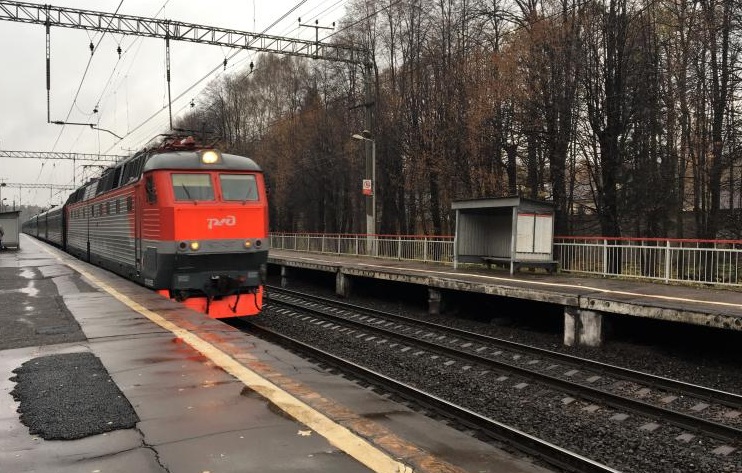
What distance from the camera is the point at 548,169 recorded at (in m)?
22.6

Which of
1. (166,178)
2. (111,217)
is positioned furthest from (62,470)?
(111,217)

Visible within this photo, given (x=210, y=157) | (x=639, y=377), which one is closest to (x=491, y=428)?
(x=639, y=377)

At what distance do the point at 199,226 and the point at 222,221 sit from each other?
1.57 feet

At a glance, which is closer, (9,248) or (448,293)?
(448,293)

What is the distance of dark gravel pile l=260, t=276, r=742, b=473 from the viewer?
572 cm

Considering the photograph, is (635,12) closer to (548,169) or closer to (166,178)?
(548,169)

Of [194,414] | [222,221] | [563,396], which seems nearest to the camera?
[194,414]

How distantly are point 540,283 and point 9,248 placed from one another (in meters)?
37.8

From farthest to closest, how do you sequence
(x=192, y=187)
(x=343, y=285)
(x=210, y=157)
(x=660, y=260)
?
(x=343, y=285) → (x=660, y=260) → (x=210, y=157) → (x=192, y=187)

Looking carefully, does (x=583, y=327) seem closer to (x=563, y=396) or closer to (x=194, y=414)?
(x=563, y=396)

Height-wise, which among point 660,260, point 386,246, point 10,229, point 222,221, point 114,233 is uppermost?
point 222,221

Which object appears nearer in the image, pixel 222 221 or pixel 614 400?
pixel 614 400

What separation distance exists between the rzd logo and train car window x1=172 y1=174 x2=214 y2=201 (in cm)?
46

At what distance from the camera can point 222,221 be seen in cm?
1177
